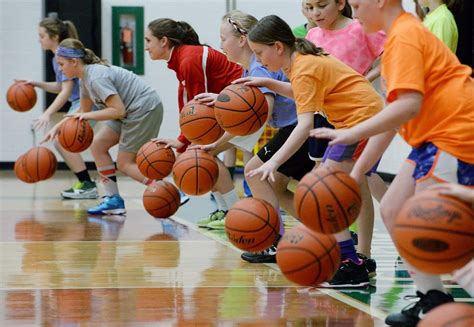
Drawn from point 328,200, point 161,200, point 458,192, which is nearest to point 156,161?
point 161,200

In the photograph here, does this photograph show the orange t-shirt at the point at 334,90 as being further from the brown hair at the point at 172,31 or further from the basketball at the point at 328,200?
the brown hair at the point at 172,31

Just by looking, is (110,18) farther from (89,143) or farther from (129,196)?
(89,143)

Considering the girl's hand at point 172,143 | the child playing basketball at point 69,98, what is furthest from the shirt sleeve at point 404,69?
the child playing basketball at point 69,98

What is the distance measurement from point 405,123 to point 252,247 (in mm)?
1711

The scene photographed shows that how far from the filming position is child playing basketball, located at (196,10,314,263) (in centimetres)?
617

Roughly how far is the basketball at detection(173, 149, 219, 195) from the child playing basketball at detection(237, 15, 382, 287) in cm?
159

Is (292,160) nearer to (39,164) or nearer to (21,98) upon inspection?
(39,164)

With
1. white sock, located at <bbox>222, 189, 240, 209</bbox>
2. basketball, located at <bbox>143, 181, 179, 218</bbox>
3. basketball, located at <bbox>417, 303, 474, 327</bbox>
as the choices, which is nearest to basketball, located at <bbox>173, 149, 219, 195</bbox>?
white sock, located at <bbox>222, 189, 240, 209</bbox>

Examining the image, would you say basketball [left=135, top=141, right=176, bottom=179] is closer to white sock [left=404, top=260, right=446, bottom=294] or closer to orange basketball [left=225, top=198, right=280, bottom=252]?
orange basketball [left=225, top=198, right=280, bottom=252]

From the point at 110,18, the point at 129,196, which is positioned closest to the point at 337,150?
the point at 129,196

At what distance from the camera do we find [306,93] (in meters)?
5.12

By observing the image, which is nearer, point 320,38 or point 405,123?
point 405,123

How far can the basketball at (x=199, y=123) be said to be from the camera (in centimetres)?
641

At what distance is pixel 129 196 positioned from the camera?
35.3 ft
